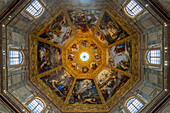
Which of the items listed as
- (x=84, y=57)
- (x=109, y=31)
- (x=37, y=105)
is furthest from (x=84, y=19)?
(x=37, y=105)

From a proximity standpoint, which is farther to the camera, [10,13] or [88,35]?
[88,35]

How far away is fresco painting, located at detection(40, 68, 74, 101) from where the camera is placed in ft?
53.6

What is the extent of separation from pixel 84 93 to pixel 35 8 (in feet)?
41.6

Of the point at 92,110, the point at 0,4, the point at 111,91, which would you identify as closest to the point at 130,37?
the point at 111,91

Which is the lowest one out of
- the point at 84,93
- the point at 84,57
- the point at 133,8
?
the point at 84,93

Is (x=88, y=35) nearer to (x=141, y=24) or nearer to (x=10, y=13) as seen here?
(x=141, y=24)

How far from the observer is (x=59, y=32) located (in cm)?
1644

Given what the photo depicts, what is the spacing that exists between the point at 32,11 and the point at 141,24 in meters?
11.3

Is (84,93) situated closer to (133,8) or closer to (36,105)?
(36,105)

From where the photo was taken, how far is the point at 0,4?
888 cm

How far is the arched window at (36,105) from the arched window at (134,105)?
9.88m

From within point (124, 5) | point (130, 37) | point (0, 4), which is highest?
point (124, 5)

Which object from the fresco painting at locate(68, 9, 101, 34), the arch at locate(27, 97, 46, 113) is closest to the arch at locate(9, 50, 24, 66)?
the arch at locate(27, 97, 46, 113)

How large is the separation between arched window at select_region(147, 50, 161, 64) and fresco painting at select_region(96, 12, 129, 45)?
3.91m
